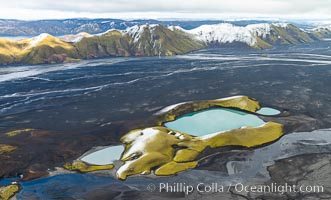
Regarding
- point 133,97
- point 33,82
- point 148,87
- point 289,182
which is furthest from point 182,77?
point 289,182

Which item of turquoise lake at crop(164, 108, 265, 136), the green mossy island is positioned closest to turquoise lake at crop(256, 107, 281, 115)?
turquoise lake at crop(164, 108, 265, 136)

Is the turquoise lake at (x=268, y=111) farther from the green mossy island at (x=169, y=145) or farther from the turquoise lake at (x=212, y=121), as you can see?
the green mossy island at (x=169, y=145)

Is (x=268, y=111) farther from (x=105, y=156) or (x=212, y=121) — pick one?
(x=105, y=156)

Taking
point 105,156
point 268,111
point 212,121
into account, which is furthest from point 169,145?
point 268,111

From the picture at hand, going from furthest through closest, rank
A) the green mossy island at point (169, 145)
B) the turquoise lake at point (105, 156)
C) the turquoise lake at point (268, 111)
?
1. the turquoise lake at point (268, 111)
2. the turquoise lake at point (105, 156)
3. the green mossy island at point (169, 145)

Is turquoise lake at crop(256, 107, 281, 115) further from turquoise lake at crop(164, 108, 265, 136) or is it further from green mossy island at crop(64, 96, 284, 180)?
green mossy island at crop(64, 96, 284, 180)

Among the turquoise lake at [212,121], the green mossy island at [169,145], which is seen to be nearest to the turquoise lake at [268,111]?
the turquoise lake at [212,121]

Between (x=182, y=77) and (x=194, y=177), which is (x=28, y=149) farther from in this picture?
(x=182, y=77)

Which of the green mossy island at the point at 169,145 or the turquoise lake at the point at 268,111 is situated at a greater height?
the turquoise lake at the point at 268,111
